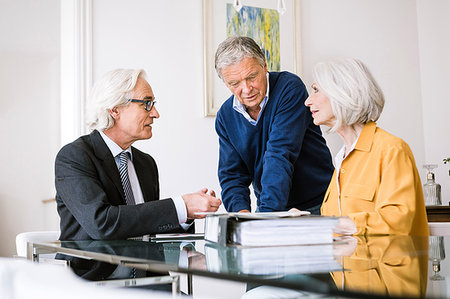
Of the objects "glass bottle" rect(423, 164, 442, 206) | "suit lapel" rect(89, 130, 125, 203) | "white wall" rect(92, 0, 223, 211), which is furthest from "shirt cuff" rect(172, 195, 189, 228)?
"glass bottle" rect(423, 164, 442, 206)

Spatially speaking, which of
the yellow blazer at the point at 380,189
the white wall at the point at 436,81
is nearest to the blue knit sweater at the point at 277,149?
the yellow blazer at the point at 380,189

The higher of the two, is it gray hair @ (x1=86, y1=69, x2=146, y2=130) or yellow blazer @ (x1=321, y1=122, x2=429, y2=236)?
gray hair @ (x1=86, y1=69, x2=146, y2=130)

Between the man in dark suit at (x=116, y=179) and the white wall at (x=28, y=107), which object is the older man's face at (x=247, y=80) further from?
the white wall at (x=28, y=107)

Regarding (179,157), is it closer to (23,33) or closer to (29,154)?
(29,154)

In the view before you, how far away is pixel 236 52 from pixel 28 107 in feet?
12.2

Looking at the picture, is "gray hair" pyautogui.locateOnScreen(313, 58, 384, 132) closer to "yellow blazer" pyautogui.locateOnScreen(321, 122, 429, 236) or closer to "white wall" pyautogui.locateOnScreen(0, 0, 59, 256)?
"yellow blazer" pyautogui.locateOnScreen(321, 122, 429, 236)

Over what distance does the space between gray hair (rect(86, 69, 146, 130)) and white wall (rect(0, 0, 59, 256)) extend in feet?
10.7

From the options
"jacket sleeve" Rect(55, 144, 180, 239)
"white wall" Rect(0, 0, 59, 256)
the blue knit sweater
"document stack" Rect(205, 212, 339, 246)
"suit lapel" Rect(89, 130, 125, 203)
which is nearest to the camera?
"document stack" Rect(205, 212, 339, 246)

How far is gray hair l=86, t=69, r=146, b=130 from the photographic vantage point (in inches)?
89.5

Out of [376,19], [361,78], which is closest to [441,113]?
[376,19]

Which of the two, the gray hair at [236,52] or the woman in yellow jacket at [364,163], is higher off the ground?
the gray hair at [236,52]

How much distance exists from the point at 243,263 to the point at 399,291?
321 mm

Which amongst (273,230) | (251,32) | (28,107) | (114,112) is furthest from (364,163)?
(28,107)

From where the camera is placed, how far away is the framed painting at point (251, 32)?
393 cm
